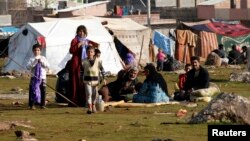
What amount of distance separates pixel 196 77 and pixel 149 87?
1407 millimetres

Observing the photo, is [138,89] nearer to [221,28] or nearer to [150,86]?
[150,86]

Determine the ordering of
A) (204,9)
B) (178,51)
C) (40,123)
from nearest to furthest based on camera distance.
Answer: (40,123)
(178,51)
(204,9)

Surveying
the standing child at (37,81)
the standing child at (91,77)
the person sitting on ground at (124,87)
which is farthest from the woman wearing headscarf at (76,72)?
the standing child at (91,77)

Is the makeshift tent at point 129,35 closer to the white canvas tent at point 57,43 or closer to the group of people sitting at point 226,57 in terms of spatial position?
the white canvas tent at point 57,43

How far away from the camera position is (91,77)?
1878 centimetres

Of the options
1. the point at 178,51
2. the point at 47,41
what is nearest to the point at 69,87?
the point at 47,41

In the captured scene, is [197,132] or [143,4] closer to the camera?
[197,132]

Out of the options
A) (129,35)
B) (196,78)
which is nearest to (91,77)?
(196,78)

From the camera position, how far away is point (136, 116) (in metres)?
17.8

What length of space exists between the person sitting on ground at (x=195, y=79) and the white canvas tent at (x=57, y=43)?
44.3 ft

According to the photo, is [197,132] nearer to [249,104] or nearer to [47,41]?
[249,104]

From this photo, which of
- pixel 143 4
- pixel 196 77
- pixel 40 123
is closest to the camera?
pixel 40 123

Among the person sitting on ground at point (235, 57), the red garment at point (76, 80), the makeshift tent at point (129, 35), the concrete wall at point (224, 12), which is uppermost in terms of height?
the red garment at point (76, 80)

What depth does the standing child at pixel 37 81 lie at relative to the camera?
20.1 m
